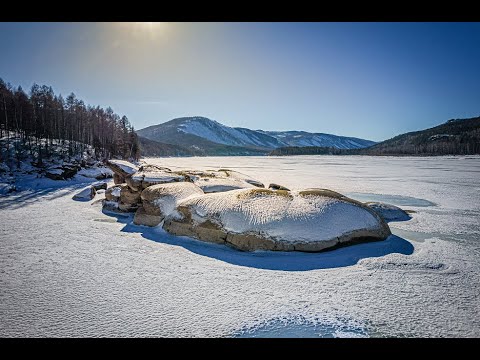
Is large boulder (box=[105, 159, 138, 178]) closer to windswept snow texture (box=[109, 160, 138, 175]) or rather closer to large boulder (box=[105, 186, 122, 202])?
windswept snow texture (box=[109, 160, 138, 175])

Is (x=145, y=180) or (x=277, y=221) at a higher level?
(x=145, y=180)

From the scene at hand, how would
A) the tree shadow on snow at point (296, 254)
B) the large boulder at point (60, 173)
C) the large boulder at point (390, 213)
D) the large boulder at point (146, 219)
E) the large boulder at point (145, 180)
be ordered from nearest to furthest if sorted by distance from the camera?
the tree shadow on snow at point (296, 254), the large boulder at point (146, 219), the large boulder at point (390, 213), the large boulder at point (145, 180), the large boulder at point (60, 173)

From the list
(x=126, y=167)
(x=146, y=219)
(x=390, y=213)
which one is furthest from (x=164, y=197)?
(x=390, y=213)

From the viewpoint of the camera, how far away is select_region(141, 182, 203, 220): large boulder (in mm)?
9328

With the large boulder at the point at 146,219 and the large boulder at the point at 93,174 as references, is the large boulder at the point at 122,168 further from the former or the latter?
the large boulder at the point at 93,174

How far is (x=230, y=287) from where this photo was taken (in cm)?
459

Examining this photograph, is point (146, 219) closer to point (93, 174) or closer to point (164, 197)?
point (164, 197)

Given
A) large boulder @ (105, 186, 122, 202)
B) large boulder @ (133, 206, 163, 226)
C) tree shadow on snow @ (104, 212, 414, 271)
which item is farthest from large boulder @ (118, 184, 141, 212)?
tree shadow on snow @ (104, 212, 414, 271)

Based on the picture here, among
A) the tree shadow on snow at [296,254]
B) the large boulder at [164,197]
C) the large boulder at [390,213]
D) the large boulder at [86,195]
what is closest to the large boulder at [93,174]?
the large boulder at [86,195]

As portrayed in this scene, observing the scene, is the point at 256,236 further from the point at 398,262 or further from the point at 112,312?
the point at 112,312

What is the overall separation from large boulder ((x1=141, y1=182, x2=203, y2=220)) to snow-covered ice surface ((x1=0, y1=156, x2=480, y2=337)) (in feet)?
4.68

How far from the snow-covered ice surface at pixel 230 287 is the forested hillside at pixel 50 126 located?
114 ft

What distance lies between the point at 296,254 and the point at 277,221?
110 centimetres

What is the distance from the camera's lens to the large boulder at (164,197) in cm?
933
